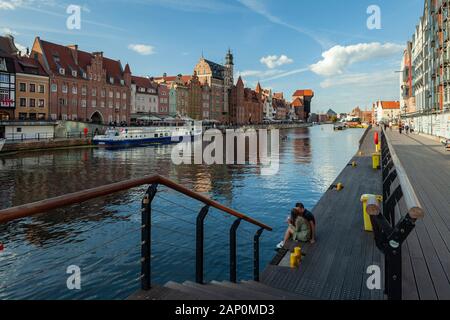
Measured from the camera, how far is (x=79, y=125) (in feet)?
227

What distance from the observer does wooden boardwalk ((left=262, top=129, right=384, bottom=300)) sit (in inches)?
261

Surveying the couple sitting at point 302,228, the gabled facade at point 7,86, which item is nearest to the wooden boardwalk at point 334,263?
the couple sitting at point 302,228

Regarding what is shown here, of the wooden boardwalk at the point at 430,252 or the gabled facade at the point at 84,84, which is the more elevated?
the gabled facade at the point at 84,84

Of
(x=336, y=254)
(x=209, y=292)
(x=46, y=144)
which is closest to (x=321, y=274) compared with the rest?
(x=336, y=254)

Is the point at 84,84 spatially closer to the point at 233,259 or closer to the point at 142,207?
the point at 233,259

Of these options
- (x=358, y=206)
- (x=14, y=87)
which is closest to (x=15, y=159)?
(x=14, y=87)

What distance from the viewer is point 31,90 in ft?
214

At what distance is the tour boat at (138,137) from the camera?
63.7 meters

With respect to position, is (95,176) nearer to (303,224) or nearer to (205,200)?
(303,224)

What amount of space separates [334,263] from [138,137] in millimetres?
65241

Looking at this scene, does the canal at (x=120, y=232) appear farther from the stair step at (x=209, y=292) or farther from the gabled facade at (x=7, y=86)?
the gabled facade at (x=7, y=86)

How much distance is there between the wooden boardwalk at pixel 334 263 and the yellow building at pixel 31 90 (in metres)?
60.9

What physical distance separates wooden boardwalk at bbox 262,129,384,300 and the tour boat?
55911 mm
